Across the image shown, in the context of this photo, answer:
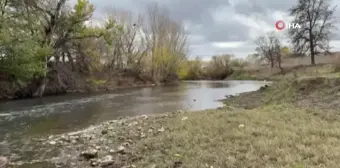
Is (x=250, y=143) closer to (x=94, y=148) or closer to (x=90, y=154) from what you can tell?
(x=90, y=154)

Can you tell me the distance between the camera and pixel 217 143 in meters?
6.81

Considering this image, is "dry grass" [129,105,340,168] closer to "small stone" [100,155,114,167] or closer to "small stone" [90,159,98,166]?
"small stone" [100,155,114,167]

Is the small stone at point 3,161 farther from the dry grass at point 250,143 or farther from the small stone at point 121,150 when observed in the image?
the dry grass at point 250,143

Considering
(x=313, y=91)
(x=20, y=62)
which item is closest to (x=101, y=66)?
(x=20, y=62)

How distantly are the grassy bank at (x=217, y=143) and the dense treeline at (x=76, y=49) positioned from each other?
5101 mm

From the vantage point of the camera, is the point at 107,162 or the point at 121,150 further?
the point at 121,150

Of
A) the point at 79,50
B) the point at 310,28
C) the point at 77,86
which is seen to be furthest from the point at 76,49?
the point at 310,28

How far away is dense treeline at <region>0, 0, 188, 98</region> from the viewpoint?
41.8ft

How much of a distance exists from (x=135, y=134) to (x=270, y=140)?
4372 millimetres

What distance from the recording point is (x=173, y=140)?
7.61 m

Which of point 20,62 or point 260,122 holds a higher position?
point 20,62

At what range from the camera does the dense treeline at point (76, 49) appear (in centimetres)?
1273

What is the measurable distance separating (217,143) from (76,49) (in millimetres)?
36224

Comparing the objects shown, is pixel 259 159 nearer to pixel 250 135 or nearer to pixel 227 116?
pixel 250 135
